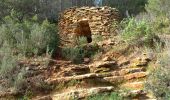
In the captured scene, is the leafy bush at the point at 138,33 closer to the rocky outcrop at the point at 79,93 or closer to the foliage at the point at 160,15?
the foliage at the point at 160,15

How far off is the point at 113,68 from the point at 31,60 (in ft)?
5.99

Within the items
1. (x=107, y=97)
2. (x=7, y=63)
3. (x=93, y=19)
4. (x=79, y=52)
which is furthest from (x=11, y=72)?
(x=93, y=19)

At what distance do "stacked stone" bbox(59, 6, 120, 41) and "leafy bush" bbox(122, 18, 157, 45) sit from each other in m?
1.09

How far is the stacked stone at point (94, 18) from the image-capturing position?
11.4 metres

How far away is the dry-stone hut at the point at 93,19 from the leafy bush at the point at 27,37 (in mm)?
952

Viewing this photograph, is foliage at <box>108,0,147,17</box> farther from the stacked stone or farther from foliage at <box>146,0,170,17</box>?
the stacked stone

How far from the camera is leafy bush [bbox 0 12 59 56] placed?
9.64 m

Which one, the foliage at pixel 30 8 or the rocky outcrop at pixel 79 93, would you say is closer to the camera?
the rocky outcrop at pixel 79 93

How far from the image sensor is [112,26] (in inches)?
445

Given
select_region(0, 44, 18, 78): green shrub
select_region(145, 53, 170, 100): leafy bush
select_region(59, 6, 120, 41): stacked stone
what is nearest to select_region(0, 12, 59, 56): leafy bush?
select_region(0, 44, 18, 78): green shrub

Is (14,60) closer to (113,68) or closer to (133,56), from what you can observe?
(113,68)

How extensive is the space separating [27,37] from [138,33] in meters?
2.76

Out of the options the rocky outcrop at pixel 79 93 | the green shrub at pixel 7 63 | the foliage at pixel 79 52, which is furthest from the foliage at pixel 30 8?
the rocky outcrop at pixel 79 93

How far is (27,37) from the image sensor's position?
10211 mm
